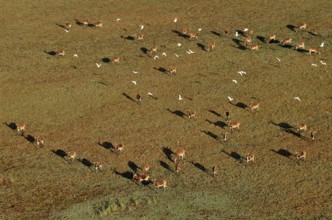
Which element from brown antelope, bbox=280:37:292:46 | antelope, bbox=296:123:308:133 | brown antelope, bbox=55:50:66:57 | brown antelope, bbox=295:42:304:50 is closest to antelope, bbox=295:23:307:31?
brown antelope, bbox=280:37:292:46

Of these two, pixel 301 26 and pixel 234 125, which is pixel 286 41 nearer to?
pixel 301 26

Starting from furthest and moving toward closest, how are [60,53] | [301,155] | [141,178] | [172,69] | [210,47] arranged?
[210,47] < [60,53] < [172,69] < [301,155] < [141,178]

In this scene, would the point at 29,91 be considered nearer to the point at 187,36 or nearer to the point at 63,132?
the point at 63,132

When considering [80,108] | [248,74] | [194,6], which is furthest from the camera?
[194,6]

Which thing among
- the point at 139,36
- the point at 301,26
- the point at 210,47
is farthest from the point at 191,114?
the point at 301,26

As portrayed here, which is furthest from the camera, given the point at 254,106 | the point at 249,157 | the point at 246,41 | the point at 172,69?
the point at 246,41

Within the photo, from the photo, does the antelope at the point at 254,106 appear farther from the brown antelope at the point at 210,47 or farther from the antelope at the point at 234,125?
the brown antelope at the point at 210,47

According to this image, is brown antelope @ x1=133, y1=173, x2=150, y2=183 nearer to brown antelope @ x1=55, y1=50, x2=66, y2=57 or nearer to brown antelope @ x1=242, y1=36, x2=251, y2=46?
brown antelope @ x1=55, y1=50, x2=66, y2=57

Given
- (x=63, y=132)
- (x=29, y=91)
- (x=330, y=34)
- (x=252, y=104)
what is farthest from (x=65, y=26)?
(x=330, y=34)

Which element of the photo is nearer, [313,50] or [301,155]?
[301,155]
